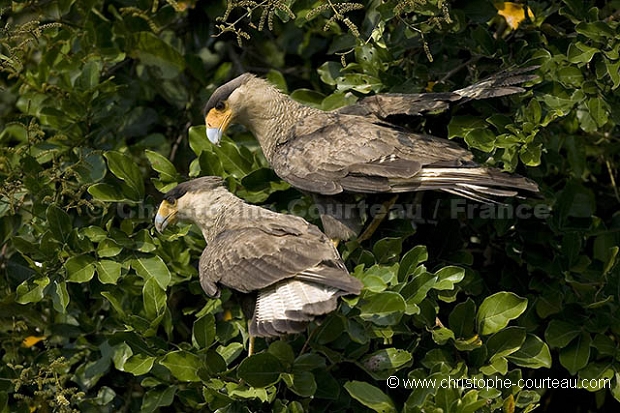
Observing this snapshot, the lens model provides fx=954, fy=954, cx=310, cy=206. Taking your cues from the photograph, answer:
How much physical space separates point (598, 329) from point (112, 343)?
1.77 m

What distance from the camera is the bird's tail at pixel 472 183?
3.41 metres

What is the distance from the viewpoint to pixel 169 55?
4250 millimetres

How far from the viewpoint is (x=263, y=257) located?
3340 millimetres

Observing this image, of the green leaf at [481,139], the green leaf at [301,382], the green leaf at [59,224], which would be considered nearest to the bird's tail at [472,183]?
the green leaf at [481,139]

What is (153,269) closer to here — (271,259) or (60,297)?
(60,297)

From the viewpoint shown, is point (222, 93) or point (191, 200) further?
point (222, 93)

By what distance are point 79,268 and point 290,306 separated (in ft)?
2.75

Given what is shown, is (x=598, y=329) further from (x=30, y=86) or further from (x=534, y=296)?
(x=30, y=86)

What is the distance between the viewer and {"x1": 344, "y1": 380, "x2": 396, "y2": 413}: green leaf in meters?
3.13

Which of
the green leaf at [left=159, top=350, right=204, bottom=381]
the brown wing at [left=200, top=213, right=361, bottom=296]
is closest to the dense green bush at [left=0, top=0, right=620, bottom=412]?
the green leaf at [left=159, top=350, right=204, bottom=381]

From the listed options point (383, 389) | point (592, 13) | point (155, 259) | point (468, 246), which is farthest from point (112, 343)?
point (592, 13)

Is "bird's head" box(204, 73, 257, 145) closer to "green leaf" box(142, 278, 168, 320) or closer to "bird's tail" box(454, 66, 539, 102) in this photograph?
"green leaf" box(142, 278, 168, 320)

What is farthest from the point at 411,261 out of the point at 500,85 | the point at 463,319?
the point at 500,85

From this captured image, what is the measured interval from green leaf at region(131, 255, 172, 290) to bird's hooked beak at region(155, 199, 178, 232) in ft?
0.55
